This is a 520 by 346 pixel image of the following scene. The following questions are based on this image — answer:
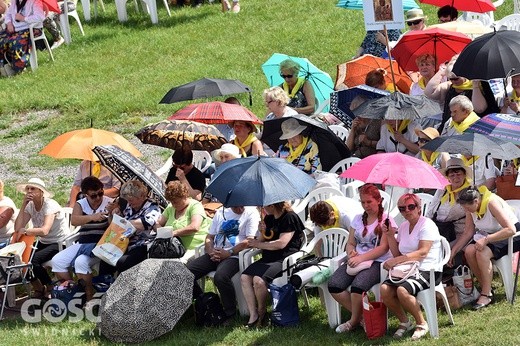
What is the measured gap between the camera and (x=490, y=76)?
442 inches

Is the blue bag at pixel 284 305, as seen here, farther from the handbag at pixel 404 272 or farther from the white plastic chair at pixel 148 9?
the white plastic chair at pixel 148 9

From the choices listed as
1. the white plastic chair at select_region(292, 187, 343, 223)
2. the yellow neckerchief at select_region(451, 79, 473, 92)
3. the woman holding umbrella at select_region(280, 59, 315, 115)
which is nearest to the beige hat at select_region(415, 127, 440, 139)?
the yellow neckerchief at select_region(451, 79, 473, 92)

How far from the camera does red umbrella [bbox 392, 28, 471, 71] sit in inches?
505

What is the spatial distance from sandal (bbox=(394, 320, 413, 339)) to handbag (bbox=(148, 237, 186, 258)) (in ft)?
7.20

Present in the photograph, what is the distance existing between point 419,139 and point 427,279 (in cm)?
265

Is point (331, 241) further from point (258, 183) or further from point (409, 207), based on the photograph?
point (409, 207)

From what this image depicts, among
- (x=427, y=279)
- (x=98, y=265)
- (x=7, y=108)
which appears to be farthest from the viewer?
(x=7, y=108)

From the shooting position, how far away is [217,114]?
40.0 ft

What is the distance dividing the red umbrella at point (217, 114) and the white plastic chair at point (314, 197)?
4.15 ft

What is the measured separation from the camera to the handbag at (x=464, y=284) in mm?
9712

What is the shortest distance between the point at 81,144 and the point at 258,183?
2706 mm

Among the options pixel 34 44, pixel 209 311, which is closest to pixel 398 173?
pixel 209 311

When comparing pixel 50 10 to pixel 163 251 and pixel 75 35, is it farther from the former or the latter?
pixel 163 251

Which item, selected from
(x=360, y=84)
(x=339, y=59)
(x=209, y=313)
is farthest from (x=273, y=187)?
(x=339, y=59)
